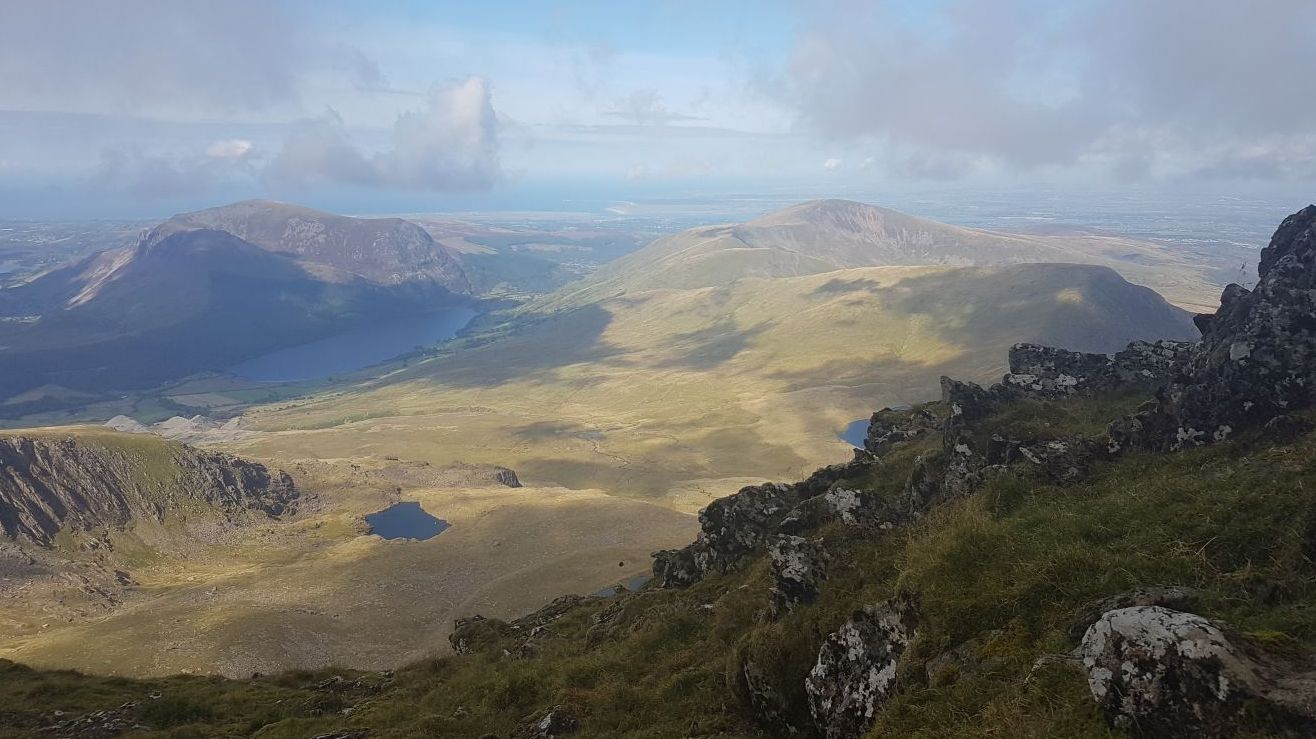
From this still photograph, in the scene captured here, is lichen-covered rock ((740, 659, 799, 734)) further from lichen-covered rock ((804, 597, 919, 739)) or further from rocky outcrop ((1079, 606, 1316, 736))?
rocky outcrop ((1079, 606, 1316, 736))

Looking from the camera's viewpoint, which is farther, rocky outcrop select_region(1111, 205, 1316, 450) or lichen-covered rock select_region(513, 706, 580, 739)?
rocky outcrop select_region(1111, 205, 1316, 450)

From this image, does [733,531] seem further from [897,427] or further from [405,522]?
[405,522]

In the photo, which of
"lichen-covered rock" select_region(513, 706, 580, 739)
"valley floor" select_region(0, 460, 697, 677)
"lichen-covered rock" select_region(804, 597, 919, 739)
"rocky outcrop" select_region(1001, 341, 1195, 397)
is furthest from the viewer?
"valley floor" select_region(0, 460, 697, 677)

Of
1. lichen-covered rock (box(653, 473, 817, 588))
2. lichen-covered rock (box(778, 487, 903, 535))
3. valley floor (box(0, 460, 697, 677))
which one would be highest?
lichen-covered rock (box(778, 487, 903, 535))

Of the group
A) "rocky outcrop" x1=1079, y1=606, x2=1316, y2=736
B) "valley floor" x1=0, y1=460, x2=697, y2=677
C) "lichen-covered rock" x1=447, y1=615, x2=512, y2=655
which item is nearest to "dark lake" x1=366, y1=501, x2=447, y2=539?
"valley floor" x1=0, y1=460, x2=697, y2=677

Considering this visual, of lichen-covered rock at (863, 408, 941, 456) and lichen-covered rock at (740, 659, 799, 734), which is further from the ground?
lichen-covered rock at (740, 659, 799, 734)

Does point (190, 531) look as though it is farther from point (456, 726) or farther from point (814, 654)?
point (814, 654)

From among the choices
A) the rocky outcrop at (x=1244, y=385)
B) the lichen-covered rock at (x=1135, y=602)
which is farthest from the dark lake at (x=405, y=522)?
the lichen-covered rock at (x=1135, y=602)
